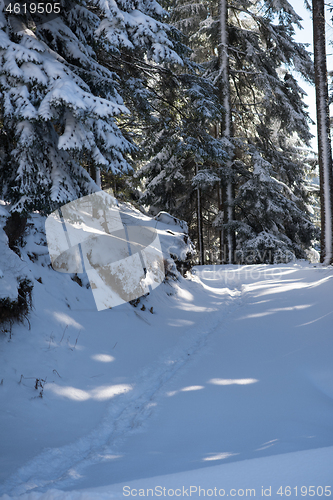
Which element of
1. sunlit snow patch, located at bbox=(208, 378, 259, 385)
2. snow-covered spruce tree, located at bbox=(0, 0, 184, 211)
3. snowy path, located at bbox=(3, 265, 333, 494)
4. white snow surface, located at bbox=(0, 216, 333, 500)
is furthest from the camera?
snow-covered spruce tree, located at bbox=(0, 0, 184, 211)

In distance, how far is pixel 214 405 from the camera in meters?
3.97

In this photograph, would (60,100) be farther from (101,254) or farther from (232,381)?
(232,381)

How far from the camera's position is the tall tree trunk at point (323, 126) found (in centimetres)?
1127

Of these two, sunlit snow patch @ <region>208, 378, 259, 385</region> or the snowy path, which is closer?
the snowy path

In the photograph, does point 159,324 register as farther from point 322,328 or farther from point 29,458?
point 29,458

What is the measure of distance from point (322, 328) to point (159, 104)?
764cm

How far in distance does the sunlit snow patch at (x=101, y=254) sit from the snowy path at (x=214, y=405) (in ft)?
3.82

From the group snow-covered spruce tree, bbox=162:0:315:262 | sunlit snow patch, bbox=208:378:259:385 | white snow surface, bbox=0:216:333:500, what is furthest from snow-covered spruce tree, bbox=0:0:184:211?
snow-covered spruce tree, bbox=162:0:315:262

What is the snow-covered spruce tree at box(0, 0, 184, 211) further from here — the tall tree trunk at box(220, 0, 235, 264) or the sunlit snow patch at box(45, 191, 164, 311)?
the tall tree trunk at box(220, 0, 235, 264)

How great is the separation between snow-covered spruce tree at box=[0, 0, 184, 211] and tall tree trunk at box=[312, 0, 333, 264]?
723 centimetres

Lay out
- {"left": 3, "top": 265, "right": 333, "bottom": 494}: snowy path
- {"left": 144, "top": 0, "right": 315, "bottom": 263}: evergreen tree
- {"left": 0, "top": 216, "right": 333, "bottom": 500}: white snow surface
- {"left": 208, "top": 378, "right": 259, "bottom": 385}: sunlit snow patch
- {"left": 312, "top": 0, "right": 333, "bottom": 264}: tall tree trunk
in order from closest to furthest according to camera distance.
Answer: {"left": 0, "top": 216, "right": 333, "bottom": 500}: white snow surface → {"left": 3, "top": 265, "right": 333, "bottom": 494}: snowy path → {"left": 208, "top": 378, "right": 259, "bottom": 385}: sunlit snow patch → {"left": 312, "top": 0, "right": 333, "bottom": 264}: tall tree trunk → {"left": 144, "top": 0, "right": 315, "bottom": 263}: evergreen tree

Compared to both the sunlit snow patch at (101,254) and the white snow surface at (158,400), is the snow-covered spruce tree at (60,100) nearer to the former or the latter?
the sunlit snow patch at (101,254)

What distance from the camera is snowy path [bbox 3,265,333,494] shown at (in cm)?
280

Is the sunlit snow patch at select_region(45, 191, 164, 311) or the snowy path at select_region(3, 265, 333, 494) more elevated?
the sunlit snow patch at select_region(45, 191, 164, 311)
